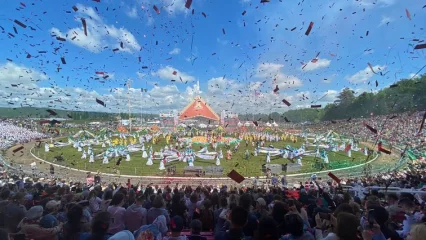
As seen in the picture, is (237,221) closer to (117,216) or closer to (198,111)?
(117,216)

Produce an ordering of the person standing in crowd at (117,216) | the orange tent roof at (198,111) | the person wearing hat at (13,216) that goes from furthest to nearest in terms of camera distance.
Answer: the orange tent roof at (198,111) → the person standing in crowd at (117,216) → the person wearing hat at (13,216)

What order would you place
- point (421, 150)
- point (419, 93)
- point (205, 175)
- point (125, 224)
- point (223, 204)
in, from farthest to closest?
point (419, 93), point (421, 150), point (205, 175), point (223, 204), point (125, 224)

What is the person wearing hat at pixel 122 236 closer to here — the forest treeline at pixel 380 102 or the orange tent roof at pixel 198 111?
the forest treeline at pixel 380 102

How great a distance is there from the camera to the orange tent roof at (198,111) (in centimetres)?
8503

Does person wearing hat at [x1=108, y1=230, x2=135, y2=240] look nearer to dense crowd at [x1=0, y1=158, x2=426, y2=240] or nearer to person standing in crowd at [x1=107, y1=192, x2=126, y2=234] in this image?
dense crowd at [x1=0, y1=158, x2=426, y2=240]

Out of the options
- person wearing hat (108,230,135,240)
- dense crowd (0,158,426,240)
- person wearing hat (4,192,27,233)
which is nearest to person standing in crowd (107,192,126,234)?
dense crowd (0,158,426,240)

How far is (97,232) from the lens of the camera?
3.26m

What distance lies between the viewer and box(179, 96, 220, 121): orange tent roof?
279 feet

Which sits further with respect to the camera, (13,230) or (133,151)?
(133,151)

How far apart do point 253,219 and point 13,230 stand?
12.3 feet

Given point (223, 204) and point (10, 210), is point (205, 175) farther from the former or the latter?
point (10, 210)

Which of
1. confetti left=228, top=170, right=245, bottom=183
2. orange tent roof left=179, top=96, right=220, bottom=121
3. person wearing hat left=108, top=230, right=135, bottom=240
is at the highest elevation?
orange tent roof left=179, top=96, right=220, bottom=121

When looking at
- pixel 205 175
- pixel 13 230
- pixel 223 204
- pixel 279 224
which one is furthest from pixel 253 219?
pixel 205 175

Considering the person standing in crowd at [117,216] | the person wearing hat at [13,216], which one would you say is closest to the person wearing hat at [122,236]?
the person standing in crowd at [117,216]
